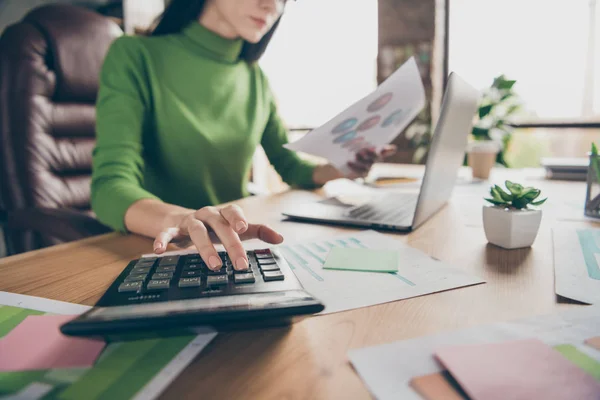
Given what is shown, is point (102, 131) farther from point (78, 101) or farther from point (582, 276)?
point (582, 276)

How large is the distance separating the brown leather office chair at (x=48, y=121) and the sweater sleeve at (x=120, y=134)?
0.38 feet

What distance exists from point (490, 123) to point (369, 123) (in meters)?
0.66

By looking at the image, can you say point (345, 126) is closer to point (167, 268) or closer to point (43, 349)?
point (167, 268)

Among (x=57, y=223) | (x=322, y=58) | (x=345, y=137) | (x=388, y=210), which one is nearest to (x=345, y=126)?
(x=345, y=137)

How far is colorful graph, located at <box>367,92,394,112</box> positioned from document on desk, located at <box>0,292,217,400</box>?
502mm

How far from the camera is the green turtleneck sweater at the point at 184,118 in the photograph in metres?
0.86

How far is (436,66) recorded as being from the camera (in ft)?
7.54

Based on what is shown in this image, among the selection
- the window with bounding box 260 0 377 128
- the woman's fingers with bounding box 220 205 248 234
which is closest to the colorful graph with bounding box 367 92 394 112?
the woman's fingers with bounding box 220 205 248 234

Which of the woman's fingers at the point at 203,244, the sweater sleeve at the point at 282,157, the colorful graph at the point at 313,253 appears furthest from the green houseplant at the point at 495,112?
the woman's fingers at the point at 203,244

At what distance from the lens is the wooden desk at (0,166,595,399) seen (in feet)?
0.91

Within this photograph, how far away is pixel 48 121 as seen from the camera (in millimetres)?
1063

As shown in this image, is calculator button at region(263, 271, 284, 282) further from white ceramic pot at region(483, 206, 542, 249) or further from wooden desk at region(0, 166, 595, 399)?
white ceramic pot at region(483, 206, 542, 249)

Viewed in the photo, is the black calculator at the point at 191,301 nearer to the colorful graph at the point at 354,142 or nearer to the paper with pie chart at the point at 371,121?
the paper with pie chart at the point at 371,121

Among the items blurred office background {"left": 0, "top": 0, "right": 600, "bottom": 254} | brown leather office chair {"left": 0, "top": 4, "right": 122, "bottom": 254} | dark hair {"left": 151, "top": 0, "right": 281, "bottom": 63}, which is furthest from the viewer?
blurred office background {"left": 0, "top": 0, "right": 600, "bottom": 254}
